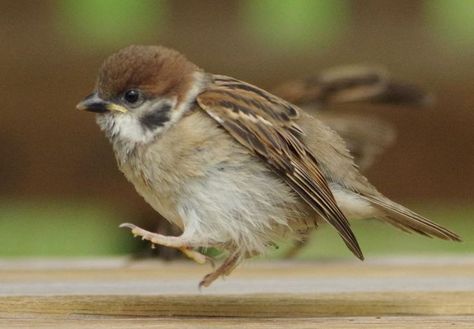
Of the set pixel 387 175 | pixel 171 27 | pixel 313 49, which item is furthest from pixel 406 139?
pixel 171 27

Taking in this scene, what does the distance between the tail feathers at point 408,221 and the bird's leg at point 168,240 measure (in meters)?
0.52

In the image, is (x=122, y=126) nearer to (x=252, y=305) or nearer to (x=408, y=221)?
(x=252, y=305)

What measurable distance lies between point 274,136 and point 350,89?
54.0 inches

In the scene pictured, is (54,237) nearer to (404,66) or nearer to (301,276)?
(404,66)

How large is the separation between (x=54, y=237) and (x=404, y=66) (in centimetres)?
186

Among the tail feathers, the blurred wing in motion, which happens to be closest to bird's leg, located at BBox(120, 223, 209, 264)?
the tail feathers

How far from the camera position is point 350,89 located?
420cm

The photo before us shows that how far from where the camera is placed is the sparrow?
111 inches

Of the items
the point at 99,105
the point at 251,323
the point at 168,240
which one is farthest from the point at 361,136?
the point at 251,323

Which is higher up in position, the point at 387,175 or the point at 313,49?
the point at 313,49

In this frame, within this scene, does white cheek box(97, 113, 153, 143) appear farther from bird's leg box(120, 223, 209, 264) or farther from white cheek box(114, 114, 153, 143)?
bird's leg box(120, 223, 209, 264)

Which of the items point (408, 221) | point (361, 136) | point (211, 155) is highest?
point (211, 155)

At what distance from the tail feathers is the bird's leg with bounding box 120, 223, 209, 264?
52cm

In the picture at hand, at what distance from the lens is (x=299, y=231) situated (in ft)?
9.93
